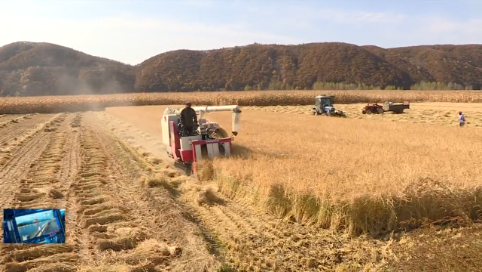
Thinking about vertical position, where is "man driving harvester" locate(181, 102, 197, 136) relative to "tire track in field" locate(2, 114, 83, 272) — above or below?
above

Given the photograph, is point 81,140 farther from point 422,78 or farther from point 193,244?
point 422,78

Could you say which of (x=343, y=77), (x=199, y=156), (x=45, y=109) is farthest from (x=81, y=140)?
(x=343, y=77)

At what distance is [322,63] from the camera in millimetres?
112125

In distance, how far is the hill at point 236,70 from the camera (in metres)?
101

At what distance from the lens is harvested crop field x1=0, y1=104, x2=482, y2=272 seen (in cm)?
526

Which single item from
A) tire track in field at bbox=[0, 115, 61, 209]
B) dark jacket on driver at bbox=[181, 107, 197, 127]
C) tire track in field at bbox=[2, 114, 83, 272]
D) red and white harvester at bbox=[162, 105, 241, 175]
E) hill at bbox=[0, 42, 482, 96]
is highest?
hill at bbox=[0, 42, 482, 96]

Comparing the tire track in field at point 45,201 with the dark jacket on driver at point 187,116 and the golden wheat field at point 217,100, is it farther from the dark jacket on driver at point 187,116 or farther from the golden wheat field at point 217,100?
the golden wheat field at point 217,100

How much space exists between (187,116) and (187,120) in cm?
12

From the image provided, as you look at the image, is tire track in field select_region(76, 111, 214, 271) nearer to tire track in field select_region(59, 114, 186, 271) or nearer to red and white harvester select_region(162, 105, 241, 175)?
tire track in field select_region(59, 114, 186, 271)

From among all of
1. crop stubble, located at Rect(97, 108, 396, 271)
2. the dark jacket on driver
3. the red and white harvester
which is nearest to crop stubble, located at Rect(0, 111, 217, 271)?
crop stubble, located at Rect(97, 108, 396, 271)

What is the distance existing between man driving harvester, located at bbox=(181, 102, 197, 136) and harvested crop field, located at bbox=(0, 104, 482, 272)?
4.11 feet

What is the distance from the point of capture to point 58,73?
10438 centimetres

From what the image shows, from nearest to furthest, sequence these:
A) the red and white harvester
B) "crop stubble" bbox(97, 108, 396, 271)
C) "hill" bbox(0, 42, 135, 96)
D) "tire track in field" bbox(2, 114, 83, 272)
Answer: "tire track in field" bbox(2, 114, 83, 272), "crop stubble" bbox(97, 108, 396, 271), the red and white harvester, "hill" bbox(0, 42, 135, 96)

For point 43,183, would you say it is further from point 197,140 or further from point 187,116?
point 187,116
